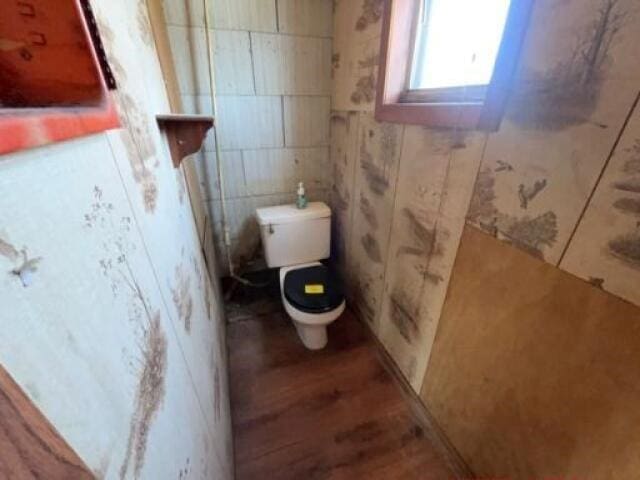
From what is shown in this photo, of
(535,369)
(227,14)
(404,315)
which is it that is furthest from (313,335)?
(227,14)

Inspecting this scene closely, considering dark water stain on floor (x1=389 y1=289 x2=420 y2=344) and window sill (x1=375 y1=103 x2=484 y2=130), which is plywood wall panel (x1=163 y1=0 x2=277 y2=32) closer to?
window sill (x1=375 y1=103 x2=484 y2=130)

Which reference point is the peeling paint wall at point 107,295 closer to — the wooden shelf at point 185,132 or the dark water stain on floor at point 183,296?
the dark water stain on floor at point 183,296

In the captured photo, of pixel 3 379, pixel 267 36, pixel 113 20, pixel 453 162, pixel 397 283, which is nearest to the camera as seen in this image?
→ pixel 3 379

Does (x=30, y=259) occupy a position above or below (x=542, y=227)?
above

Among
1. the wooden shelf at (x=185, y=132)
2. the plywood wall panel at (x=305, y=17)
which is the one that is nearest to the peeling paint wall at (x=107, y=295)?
the wooden shelf at (x=185, y=132)

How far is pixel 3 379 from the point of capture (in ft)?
0.57

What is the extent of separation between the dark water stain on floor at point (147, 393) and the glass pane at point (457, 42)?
105cm

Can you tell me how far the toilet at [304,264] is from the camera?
1498 mm

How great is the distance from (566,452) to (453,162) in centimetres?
87

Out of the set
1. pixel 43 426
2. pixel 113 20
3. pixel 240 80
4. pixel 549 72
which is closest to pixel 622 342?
pixel 549 72

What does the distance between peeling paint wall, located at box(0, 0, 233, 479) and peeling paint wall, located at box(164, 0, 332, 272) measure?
81cm

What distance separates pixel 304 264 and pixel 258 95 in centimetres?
104

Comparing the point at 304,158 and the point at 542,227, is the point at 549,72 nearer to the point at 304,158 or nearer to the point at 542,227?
the point at 542,227

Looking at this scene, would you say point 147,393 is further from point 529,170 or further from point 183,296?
point 529,170
